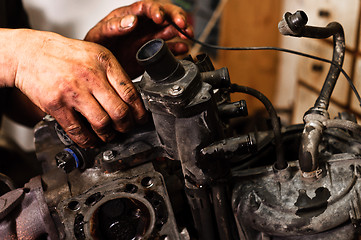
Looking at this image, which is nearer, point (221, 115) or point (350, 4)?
point (221, 115)

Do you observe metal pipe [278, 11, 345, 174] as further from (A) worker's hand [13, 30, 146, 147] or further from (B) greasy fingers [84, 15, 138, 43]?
(B) greasy fingers [84, 15, 138, 43]

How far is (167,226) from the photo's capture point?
0.75 metres

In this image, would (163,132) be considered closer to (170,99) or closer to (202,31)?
(170,99)

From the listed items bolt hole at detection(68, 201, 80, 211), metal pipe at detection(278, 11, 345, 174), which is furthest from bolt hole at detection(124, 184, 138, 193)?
metal pipe at detection(278, 11, 345, 174)

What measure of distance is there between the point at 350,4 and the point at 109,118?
Answer: 67.2 inches

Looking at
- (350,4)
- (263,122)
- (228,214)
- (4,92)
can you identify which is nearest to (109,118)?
(228,214)

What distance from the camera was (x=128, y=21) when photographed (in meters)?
1.13

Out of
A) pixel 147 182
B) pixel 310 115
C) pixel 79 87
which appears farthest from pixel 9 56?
pixel 310 115

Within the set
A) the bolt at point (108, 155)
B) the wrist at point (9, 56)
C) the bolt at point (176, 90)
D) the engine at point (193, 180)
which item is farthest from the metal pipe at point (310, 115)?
the wrist at point (9, 56)

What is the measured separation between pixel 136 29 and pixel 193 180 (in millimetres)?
641

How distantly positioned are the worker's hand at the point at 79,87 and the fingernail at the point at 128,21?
28cm

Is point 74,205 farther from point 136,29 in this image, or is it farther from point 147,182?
point 136,29

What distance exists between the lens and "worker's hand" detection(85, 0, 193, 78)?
1162mm

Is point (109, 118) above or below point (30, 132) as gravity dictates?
above
